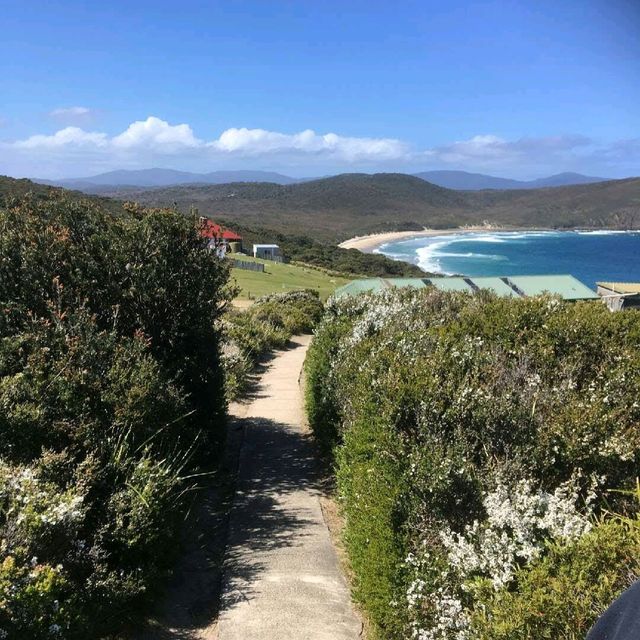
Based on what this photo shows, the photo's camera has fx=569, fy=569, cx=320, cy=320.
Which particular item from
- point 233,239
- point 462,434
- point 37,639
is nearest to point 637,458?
point 462,434

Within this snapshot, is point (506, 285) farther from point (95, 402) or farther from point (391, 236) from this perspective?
point (391, 236)

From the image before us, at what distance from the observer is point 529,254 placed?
380ft

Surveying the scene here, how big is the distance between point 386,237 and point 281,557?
145302mm

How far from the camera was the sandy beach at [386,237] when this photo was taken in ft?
411

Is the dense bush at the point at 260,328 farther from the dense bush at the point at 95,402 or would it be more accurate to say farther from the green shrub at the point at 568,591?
the green shrub at the point at 568,591

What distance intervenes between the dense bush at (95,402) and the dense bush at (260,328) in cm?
314

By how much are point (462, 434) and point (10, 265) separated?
601cm

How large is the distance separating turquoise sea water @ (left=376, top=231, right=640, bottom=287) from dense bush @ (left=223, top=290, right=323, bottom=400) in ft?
194

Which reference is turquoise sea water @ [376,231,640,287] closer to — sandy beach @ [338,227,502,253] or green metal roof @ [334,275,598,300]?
sandy beach @ [338,227,502,253]

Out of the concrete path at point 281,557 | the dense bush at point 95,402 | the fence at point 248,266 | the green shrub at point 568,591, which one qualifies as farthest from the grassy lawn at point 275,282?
the green shrub at point 568,591

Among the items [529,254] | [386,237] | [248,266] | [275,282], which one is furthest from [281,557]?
[386,237]

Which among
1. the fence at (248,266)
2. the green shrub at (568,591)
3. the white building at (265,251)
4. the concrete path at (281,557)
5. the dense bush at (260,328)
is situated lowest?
the concrete path at (281,557)

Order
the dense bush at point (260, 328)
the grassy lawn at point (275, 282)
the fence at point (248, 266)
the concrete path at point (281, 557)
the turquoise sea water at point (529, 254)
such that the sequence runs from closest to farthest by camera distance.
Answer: the concrete path at point (281, 557)
the dense bush at point (260, 328)
the grassy lawn at point (275, 282)
the fence at point (248, 266)
the turquoise sea water at point (529, 254)

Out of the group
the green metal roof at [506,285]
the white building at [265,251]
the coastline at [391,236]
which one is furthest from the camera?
the coastline at [391,236]
